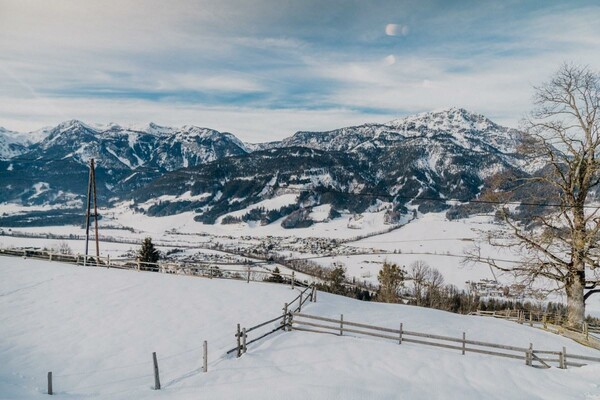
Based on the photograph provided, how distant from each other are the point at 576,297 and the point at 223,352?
18.6 metres

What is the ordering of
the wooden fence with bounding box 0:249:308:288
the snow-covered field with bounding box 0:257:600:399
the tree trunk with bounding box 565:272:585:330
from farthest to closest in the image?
the wooden fence with bounding box 0:249:308:288 < the tree trunk with bounding box 565:272:585:330 < the snow-covered field with bounding box 0:257:600:399

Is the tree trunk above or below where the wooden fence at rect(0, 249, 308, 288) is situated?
above

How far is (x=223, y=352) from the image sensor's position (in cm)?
1762

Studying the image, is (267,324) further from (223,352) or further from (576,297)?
(576,297)

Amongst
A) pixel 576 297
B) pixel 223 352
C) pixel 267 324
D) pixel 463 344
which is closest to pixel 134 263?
pixel 267 324

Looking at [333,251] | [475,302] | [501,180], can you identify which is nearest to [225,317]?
[501,180]

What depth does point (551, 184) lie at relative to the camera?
20156 mm

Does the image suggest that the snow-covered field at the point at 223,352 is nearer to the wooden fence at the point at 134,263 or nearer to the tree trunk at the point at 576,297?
the tree trunk at the point at 576,297

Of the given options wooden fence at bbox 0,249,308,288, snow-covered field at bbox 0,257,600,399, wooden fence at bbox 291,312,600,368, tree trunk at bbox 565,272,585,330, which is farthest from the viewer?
wooden fence at bbox 0,249,308,288

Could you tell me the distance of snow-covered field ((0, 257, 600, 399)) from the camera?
14.3m

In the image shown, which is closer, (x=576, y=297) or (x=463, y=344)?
(x=463, y=344)

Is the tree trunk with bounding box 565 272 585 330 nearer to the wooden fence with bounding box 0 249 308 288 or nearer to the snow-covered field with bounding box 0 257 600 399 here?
the snow-covered field with bounding box 0 257 600 399

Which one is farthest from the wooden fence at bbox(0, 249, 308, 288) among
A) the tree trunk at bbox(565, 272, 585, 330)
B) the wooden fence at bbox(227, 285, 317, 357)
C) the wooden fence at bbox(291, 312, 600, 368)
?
the tree trunk at bbox(565, 272, 585, 330)

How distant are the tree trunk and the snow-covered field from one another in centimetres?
157
